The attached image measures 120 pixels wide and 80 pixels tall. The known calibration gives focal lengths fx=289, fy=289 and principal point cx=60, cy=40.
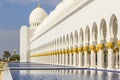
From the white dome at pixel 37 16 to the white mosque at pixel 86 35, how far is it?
1103cm

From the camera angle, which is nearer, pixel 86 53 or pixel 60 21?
pixel 86 53

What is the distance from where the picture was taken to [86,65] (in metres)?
19.8

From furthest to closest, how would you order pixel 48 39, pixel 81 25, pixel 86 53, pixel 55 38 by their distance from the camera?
pixel 48 39
pixel 55 38
pixel 81 25
pixel 86 53

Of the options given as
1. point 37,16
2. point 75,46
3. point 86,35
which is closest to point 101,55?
point 86,35

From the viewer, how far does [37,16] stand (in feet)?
176

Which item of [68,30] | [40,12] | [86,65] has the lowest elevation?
[86,65]

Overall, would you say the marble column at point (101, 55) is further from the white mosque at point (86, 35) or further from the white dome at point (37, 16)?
the white dome at point (37, 16)

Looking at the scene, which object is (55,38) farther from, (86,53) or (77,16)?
(86,53)

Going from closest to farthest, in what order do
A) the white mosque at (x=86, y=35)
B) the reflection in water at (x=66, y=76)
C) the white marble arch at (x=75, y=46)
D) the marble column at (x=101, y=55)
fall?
the reflection in water at (x=66, y=76)
the white mosque at (x=86, y=35)
the marble column at (x=101, y=55)
the white marble arch at (x=75, y=46)

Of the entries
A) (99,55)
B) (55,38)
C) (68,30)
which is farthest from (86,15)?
(55,38)

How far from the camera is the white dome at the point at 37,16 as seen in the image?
53.8m

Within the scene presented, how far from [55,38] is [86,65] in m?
12.9

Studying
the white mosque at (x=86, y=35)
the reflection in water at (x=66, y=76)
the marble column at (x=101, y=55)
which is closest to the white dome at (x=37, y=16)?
the white mosque at (x=86, y=35)

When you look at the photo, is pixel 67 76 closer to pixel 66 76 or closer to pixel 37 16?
pixel 66 76
